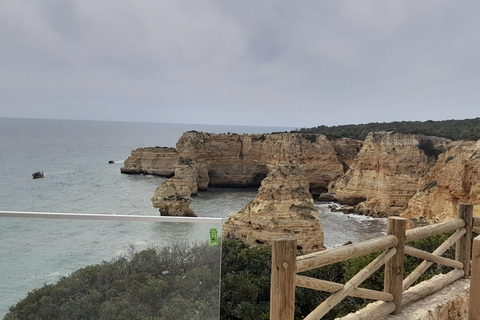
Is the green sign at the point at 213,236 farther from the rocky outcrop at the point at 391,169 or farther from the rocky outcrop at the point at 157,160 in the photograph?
the rocky outcrop at the point at 157,160

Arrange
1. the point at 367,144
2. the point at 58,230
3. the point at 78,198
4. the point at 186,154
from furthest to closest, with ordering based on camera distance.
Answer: the point at 78,198 → the point at 186,154 → the point at 367,144 → the point at 58,230

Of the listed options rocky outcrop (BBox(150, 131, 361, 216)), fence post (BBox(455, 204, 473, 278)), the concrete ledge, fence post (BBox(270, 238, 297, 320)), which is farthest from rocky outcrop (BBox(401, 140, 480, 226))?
rocky outcrop (BBox(150, 131, 361, 216))

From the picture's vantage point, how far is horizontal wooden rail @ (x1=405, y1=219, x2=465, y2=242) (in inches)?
145

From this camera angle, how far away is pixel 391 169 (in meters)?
27.5

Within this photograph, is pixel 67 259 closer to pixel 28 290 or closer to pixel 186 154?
pixel 28 290

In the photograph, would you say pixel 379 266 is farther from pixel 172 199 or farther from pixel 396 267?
pixel 172 199

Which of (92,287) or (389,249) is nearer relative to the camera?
(92,287)

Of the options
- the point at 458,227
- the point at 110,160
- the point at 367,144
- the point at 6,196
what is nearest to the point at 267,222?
the point at 458,227

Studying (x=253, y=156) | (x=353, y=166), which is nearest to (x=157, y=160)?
(x=253, y=156)

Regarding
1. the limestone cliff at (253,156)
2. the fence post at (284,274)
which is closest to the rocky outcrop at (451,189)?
the fence post at (284,274)

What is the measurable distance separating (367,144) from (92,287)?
28819 mm

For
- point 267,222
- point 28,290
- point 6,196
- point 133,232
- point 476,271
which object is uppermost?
point 133,232

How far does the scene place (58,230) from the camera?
9.57 ft

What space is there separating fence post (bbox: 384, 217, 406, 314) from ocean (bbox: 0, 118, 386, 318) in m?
1.86
